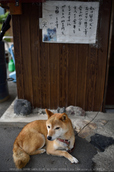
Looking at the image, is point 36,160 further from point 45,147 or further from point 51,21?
point 51,21

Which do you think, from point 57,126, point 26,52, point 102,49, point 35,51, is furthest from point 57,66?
point 57,126

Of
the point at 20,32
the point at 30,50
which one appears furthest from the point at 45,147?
the point at 20,32

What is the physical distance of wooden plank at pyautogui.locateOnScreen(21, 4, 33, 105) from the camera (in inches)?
173

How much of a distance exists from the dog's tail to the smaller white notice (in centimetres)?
303

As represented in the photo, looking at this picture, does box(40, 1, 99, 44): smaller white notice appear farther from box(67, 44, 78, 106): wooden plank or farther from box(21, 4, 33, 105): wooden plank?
box(21, 4, 33, 105): wooden plank

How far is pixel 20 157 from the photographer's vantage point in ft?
9.35

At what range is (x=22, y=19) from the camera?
442 centimetres

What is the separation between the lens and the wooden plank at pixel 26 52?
4387 millimetres

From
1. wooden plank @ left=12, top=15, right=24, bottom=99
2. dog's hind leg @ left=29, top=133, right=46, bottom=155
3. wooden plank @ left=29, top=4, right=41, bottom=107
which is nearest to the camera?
dog's hind leg @ left=29, top=133, right=46, bottom=155

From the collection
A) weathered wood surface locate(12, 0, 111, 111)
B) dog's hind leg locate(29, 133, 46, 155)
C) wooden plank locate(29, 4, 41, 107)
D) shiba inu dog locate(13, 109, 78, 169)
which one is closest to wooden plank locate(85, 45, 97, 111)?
weathered wood surface locate(12, 0, 111, 111)

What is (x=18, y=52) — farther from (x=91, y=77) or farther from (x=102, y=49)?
(x=102, y=49)

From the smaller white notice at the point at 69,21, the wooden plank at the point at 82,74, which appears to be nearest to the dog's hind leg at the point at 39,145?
the wooden plank at the point at 82,74

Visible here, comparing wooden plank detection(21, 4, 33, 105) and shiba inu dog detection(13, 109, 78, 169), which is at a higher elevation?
wooden plank detection(21, 4, 33, 105)

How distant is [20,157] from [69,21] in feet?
11.9
